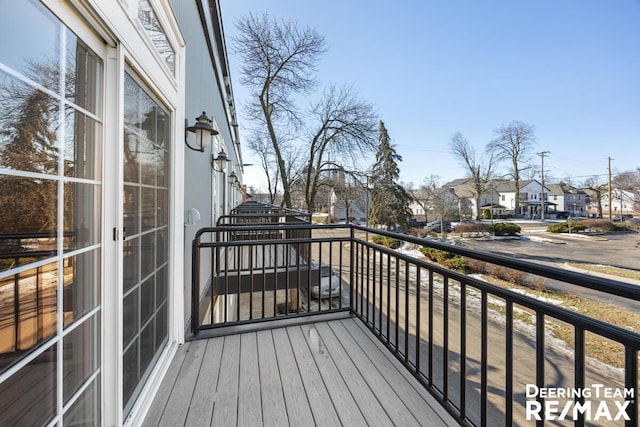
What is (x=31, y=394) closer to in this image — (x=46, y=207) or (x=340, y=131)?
(x=46, y=207)

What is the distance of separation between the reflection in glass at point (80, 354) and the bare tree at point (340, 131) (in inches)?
429

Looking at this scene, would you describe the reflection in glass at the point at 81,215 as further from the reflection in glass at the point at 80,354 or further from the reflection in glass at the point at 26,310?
the reflection in glass at the point at 80,354

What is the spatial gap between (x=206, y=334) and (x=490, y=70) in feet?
65.0

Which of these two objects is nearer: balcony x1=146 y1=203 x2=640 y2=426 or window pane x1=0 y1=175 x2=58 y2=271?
window pane x1=0 y1=175 x2=58 y2=271

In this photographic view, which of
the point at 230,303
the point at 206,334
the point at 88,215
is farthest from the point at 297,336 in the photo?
the point at 230,303

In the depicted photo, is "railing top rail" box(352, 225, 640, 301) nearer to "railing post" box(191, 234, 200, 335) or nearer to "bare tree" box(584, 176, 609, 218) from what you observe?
"railing post" box(191, 234, 200, 335)

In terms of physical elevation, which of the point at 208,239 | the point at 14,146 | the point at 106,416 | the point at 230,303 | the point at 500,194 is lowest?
the point at 230,303

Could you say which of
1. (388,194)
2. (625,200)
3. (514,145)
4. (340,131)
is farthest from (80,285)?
(625,200)

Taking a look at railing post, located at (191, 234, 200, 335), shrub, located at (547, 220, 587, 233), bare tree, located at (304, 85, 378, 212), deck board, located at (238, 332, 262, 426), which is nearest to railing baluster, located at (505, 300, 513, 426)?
deck board, located at (238, 332, 262, 426)

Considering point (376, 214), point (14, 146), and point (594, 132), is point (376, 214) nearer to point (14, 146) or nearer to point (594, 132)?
point (14, 146)

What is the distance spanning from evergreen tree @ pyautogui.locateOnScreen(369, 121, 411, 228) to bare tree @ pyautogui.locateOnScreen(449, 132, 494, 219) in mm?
9230

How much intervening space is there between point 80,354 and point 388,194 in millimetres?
19777

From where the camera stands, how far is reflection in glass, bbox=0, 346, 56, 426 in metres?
0.69

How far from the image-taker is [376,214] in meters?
20.2
